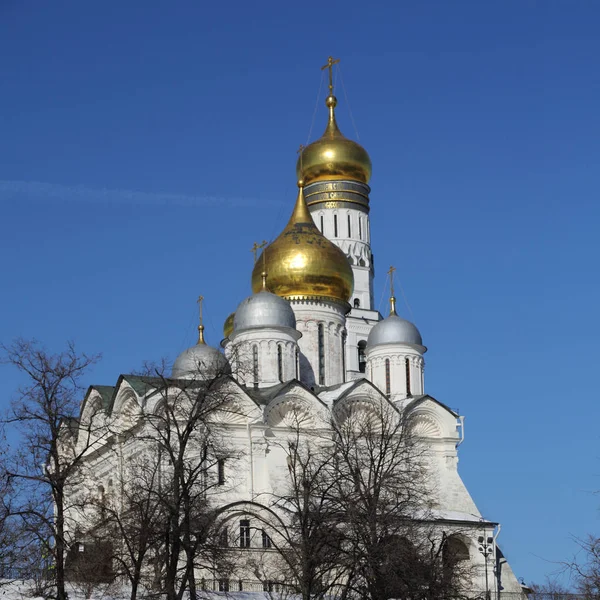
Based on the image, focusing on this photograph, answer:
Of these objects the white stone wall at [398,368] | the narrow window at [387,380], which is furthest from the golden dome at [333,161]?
the narrow window at [387,380]

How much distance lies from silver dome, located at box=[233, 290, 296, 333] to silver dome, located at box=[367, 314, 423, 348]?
141 inches

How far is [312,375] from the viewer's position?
49.3m

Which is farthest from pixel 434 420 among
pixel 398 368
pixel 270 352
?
pixel 270 352

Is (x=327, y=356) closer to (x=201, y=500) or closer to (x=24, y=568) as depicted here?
(x=201, y=500)

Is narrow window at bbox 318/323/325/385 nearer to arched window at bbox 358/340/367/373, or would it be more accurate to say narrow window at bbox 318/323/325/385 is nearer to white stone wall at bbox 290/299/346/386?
white stone wall at bbox 290/299/346/386

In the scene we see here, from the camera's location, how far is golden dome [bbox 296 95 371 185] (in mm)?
56906

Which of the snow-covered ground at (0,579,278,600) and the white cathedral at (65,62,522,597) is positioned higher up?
the white cathedral at (65,62,522,597)

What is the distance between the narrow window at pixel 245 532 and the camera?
39.6 m

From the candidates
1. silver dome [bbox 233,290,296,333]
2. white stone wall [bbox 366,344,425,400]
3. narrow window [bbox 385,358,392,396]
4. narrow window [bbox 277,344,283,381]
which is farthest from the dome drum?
narrow window [bbox 277,344,283,381]

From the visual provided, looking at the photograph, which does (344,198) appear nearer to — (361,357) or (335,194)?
(335,194)

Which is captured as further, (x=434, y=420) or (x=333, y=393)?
(x=434, y=420)

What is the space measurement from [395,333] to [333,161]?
Answer: 36.3 feet

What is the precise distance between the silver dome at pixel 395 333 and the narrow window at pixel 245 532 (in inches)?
418

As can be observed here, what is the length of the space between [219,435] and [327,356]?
1015 centimetres
